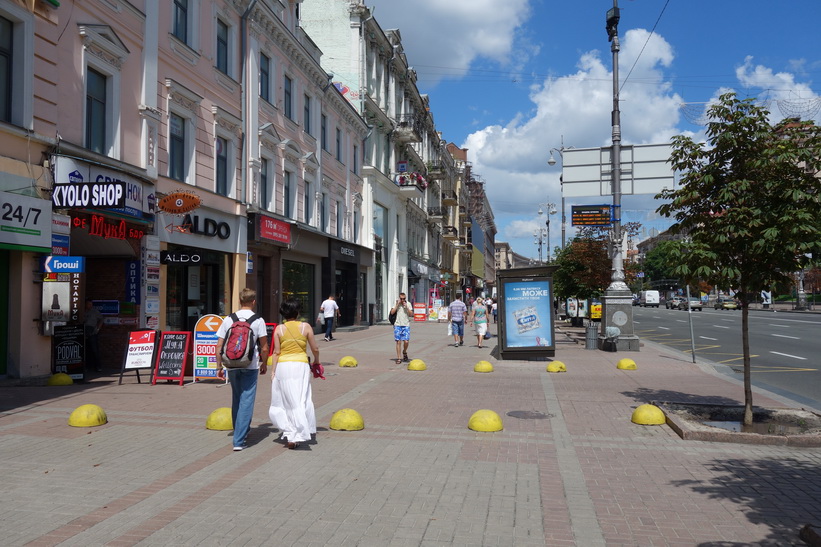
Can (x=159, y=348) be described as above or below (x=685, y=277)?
below

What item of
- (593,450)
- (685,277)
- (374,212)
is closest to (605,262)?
(374,212)

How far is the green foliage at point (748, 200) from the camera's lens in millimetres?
7238

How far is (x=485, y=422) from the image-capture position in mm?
7699

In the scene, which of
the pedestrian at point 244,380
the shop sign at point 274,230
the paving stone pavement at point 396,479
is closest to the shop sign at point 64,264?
the paving stone pavement at point 396,479

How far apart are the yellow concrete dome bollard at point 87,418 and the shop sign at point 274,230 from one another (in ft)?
39.6

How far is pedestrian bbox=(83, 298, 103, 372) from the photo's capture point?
12500 millimetres

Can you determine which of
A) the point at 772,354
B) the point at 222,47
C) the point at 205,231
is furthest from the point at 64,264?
the point at 772,354

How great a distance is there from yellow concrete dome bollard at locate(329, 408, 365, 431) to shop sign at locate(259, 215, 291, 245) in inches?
498

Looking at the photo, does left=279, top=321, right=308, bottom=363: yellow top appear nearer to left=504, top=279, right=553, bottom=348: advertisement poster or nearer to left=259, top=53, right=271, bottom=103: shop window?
left=504, top=279, right=553, bottom=348: advertisement poster

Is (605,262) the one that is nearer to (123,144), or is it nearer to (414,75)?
(123,144)

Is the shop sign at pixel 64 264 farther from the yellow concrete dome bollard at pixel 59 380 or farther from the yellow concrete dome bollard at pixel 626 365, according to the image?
the yellow concrete dome bollard at pixel 626 365

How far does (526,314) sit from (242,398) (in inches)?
418

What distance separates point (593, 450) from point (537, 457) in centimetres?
76

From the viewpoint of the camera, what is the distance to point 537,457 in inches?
256
